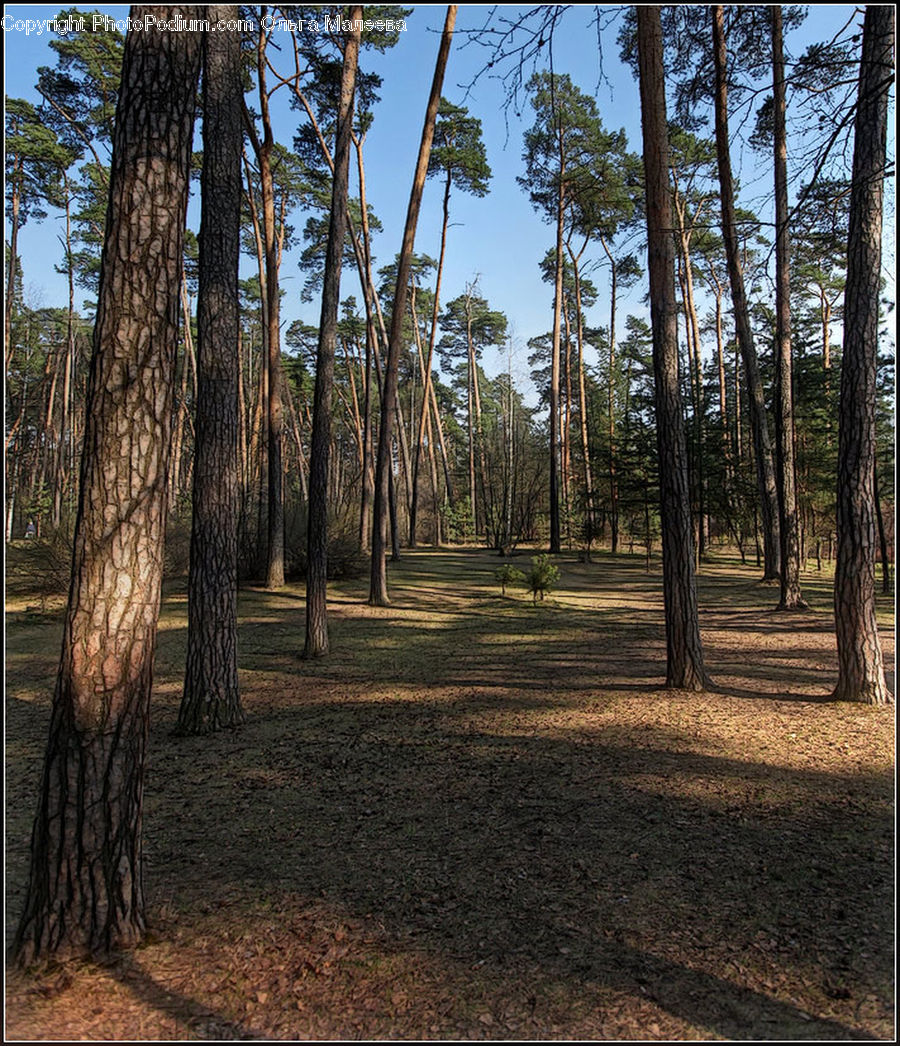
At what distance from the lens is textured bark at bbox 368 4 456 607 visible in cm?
1131

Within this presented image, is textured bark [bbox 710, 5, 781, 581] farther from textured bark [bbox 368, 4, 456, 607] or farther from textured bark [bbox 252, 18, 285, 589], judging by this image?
textured bark [bbox 252, 18, 285, 589]

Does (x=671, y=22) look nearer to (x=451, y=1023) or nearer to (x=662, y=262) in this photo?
(x=662, y=262)

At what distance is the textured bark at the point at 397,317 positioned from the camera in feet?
37.1

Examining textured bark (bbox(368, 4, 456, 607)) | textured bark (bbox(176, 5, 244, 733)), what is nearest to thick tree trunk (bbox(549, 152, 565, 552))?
textured bark (bbox(368, 4, 456, 607))

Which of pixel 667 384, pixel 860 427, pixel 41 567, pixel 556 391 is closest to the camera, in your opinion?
pixel 860 427

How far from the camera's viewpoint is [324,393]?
8.38 m

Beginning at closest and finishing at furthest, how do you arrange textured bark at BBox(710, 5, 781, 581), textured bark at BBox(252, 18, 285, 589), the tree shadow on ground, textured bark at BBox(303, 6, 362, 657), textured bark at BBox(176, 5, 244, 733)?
the tree shadow on ground → textured bark at BBox(176, 5, 244, 733) → textured bark at BBox(303, 6, 362, 657) → textured bark at BBox(710, 5, 781, 581) → textured bark at BBox(252, 18, 285, 589)

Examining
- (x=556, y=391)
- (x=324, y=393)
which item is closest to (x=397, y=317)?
(x=324, y=393)

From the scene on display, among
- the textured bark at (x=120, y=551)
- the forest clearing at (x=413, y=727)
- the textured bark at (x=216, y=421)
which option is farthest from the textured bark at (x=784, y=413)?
the textured bark at (x=120, y=551)

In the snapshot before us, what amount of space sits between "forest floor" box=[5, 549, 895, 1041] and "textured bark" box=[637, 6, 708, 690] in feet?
1.68

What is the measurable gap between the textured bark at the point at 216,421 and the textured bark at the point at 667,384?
3692 mm

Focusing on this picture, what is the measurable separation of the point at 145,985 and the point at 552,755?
291 cm

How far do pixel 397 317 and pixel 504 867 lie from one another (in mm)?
10941

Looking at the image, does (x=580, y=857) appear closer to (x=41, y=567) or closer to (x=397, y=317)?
(x=397, y=317)
